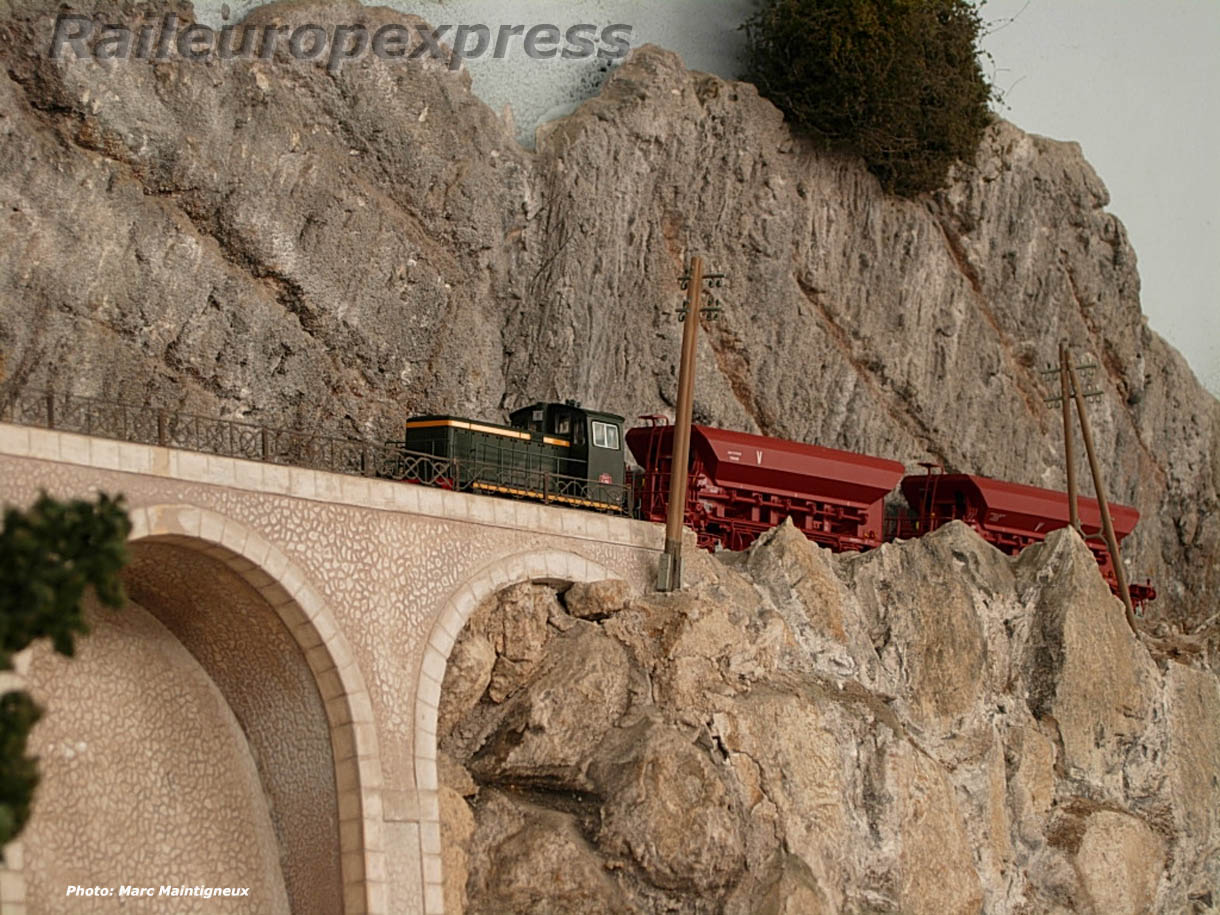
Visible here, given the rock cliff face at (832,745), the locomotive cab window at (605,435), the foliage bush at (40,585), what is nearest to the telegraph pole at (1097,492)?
the rock cliff face at (832,745)

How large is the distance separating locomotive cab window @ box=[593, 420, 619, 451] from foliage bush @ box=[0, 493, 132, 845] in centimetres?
1651

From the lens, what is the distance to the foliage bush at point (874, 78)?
145 ft

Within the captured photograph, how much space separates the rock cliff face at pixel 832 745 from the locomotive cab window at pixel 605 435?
2.95 metres

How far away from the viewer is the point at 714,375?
4181cm

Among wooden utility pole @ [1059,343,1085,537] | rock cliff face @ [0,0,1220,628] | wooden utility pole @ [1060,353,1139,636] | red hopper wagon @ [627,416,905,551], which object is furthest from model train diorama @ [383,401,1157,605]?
rock cliff face @ [0,0,1220,628]

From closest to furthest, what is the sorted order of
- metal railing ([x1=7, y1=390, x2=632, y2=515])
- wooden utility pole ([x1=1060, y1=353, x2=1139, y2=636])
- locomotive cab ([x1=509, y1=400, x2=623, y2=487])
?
metal railing ([x1=7, y1=390, x2=632, y2=515]) < locomotive cab ([x1=509, y1=400, x2=623, y2=487]) < wooden utility pole ([x1=1060, y1=353, x2=1139, y2=636])

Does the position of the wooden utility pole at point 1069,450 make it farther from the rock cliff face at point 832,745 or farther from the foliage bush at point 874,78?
the foliage bush at point 874,78

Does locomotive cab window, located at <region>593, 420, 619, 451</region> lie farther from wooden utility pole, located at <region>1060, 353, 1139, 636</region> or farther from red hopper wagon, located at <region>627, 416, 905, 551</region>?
wooden utility pole, located at <region>1060, 353, 1139, 636</region>

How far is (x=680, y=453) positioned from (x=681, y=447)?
5.1 inches

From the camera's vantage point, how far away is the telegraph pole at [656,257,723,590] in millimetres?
29922

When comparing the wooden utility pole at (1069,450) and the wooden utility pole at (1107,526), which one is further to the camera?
the wooden utility pole at (1069,450)

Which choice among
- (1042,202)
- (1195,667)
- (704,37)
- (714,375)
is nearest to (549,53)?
(704,37)

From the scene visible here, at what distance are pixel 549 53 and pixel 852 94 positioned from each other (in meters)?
8.55

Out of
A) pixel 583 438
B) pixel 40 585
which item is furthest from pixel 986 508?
pixel 40 585
